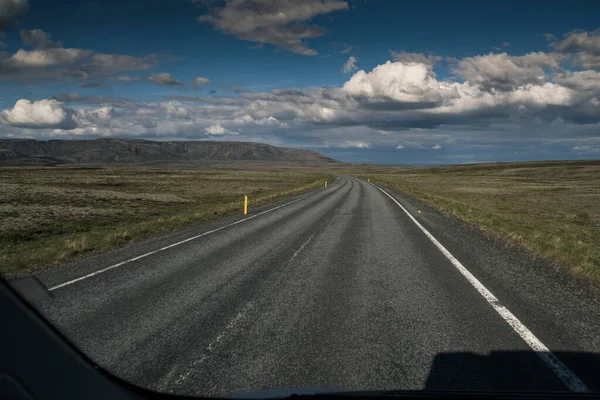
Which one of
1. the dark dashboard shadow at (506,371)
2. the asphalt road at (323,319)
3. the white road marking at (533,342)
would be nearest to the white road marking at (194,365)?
the asphalt road at (323,319)

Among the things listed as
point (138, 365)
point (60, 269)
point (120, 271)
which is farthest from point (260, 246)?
point (138, 365)

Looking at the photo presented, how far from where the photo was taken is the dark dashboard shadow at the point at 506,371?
11.1 ft

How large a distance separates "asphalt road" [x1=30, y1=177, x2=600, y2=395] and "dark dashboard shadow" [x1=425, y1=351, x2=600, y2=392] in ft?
0.05

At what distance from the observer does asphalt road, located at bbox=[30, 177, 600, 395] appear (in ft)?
11.8

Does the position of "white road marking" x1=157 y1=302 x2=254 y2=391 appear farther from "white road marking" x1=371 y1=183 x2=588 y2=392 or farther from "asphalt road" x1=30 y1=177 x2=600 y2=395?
"white road marking" x1=371 y1=183 x2=588 y2=392

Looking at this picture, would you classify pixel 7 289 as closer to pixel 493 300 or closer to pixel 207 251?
pixel 493 300

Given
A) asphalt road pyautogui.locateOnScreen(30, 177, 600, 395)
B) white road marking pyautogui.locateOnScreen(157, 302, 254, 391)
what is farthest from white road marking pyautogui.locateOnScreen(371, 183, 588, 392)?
white road marking pyautogui.locateOnScreen(157, 302, 254, 391)

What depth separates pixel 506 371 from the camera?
3.66 meters

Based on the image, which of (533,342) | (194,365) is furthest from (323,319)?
(533,342)

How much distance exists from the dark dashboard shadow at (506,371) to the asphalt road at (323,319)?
0.02 metres

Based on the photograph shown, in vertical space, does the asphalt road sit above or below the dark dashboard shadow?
below

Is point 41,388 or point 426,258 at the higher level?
point 41,388

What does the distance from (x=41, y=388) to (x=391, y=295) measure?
533 cm

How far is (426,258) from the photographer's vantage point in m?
8.83
